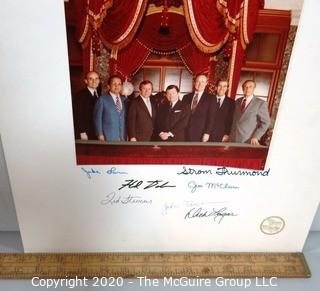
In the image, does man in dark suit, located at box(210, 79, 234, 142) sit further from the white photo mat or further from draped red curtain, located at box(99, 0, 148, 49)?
draped red curtain, located at box(99, 0, 148, 49)

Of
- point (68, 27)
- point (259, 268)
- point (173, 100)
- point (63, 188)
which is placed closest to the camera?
point (68, 27)

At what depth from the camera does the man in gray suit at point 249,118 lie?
33.0 inches

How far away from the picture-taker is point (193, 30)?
763 millimetres

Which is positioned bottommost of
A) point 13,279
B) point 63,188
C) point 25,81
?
point 13,279

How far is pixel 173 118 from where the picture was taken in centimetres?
86

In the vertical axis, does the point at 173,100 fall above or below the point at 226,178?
above

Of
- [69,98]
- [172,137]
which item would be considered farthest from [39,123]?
[172,137]

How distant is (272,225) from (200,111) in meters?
0.44

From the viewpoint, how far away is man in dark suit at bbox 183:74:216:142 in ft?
2.71

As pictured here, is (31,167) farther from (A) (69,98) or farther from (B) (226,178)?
(B) (226,178)

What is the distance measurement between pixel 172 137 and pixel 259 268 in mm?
495
